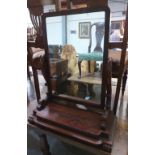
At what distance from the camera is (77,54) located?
35.3 inches

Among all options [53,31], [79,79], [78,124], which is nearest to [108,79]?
[79,79]

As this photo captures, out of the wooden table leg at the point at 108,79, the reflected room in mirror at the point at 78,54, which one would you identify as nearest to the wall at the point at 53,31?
the reflected room in mirror at the point at 78,54

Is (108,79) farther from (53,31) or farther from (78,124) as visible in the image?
(53,31)

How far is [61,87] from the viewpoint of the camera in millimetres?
1036

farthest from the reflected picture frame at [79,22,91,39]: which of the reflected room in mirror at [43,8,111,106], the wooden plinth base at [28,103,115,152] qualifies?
the wooden plinth base at [28,103,115,152]

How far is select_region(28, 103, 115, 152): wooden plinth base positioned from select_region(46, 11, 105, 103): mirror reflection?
10 centimetres

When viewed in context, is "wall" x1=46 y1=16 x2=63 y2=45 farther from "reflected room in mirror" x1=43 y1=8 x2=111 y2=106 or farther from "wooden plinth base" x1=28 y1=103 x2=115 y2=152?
"wooden plinth base" x1=28 y1=103 x2=115 y2=152

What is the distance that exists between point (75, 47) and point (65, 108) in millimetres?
361

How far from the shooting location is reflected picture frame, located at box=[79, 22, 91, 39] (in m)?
0.84

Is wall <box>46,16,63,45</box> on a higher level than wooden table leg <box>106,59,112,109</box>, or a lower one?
→ higher

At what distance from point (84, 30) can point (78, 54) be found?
0.13 meters
